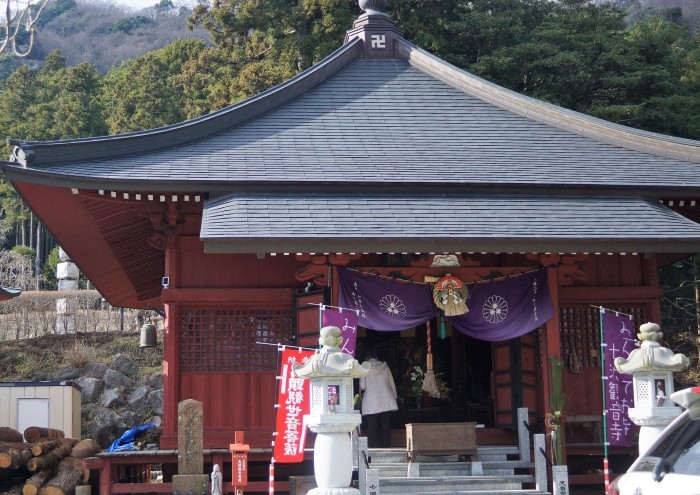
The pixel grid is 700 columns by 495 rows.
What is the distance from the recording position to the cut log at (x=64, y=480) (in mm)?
12844

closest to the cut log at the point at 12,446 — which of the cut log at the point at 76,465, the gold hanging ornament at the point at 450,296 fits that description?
the cut log at the point at 76,465

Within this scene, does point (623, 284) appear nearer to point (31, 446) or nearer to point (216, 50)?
point (31, 446)

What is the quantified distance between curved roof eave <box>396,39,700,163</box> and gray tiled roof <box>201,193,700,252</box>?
187 centimetres

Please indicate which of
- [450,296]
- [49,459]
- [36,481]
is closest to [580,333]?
[450,296]

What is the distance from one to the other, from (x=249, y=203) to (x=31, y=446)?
15.6 feet

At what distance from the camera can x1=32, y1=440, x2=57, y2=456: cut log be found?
13.4 meters

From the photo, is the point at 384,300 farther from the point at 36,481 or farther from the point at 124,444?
the point at 36,481

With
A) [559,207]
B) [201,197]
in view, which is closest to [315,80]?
[201,197]

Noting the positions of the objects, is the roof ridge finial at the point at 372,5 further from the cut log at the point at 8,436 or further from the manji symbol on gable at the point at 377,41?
the cut log at the point at 8,436

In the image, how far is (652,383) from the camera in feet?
35.7

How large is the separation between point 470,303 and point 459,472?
7.86 ft

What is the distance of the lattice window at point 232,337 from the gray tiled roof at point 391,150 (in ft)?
6.78

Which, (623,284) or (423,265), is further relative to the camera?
(623,284)

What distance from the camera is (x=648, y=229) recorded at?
12773 mm
